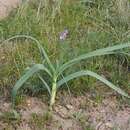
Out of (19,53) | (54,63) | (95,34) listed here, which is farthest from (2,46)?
(95,34)

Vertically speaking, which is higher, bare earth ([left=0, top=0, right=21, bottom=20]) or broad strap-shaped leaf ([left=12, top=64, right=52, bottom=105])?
bare earth ([left=0, top=0, right=21, bottom=20])

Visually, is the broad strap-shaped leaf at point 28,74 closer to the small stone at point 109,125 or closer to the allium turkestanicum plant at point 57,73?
the allium turkestanicum plant at point 57,73

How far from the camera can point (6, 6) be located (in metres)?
3.10

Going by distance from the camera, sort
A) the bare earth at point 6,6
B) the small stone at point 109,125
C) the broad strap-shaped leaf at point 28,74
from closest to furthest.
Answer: the broad strap-shaped leaf at point 28,74 → the small stone at point 109,125 → the bare earth at point 6,6

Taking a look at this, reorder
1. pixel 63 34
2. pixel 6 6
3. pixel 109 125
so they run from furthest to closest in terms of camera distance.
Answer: pixel 6 6 → pixel 63 34 → pixel 109 125

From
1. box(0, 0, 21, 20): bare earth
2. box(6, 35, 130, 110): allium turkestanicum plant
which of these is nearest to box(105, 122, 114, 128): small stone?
box(6, 35, 130, 110): allium turkestanicum plant

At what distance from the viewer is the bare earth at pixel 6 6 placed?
304cm

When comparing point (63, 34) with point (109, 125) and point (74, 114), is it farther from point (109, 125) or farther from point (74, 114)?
point (109, 125)

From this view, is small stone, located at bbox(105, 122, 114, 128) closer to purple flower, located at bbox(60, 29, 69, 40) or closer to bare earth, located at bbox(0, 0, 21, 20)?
purple flower, located at bbox(60, 29, 69, 40)

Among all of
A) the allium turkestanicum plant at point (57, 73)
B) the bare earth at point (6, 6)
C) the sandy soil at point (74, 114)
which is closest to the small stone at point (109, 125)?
the sandy soil at point (74, 114)

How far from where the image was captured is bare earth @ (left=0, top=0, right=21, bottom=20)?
120 inches

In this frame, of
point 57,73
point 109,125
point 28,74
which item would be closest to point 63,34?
point 57,73

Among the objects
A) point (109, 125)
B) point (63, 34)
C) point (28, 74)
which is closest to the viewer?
point (28, 74)

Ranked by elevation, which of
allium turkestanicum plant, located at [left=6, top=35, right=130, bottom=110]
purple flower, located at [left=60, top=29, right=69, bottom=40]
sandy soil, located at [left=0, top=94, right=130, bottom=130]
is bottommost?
sandy soil, located at [left=0, top=94, right=130, bottom=130]
